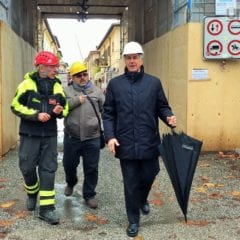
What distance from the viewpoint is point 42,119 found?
5.25 metres

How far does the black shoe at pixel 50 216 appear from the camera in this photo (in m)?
5.31

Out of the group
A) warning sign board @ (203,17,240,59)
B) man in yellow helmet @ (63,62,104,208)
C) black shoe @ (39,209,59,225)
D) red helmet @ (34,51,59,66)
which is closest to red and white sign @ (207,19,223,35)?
warning sign board @ (203,17,240,59)

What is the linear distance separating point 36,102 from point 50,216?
1.26 meters

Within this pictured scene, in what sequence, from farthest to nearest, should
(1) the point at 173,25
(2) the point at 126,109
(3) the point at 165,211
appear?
(1) the point at 173,25, (3) the point at 165,211, (2) the point at 126,109

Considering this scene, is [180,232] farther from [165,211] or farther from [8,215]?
[8,215]

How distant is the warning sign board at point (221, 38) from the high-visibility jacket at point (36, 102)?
4.75m

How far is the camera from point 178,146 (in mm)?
5094

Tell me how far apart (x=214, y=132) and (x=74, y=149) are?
4554 mm

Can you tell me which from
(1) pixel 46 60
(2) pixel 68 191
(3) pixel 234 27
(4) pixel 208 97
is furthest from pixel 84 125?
(3) pixel 234 27

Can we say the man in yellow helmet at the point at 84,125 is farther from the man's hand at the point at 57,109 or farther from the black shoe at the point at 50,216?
the black shoe at the point at 50,216

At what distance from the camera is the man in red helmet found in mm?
5344

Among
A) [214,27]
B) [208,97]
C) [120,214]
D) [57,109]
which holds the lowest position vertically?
[120,214]

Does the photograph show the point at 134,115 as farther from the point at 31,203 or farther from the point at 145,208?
the point at 31,203

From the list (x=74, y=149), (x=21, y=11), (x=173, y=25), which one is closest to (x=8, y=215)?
(x=74, y=149)
